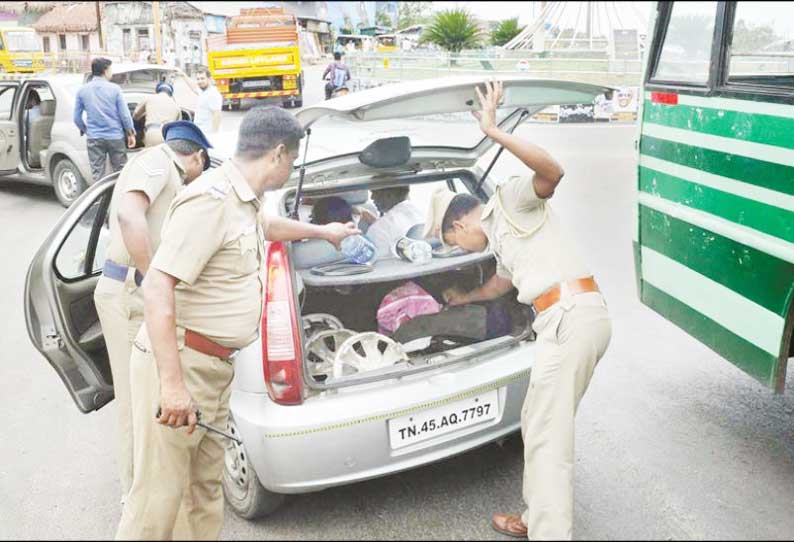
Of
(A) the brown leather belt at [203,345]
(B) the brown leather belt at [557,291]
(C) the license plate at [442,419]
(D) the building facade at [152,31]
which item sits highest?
(D) the building facade at [152,31]

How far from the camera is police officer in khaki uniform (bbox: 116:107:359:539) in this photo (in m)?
2.26

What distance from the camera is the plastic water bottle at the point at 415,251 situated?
11.6 ft

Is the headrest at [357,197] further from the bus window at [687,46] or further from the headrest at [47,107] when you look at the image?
the headrest at [47,107]

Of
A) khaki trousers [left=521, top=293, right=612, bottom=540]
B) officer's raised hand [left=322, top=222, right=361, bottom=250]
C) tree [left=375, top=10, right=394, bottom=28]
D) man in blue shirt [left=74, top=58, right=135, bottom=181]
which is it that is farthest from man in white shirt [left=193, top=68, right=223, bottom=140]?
khaki trousers [left=521, top=293, right=612, bottom=540]

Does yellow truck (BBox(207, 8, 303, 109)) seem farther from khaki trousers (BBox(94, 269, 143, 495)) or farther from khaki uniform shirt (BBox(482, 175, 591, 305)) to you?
khaki uniform shirt (BBox(482, 175, 591, 305))

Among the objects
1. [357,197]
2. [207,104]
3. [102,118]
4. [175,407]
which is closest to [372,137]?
[357,197]

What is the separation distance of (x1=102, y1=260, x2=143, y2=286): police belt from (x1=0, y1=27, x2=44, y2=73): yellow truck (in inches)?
636

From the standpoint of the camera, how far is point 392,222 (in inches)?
154

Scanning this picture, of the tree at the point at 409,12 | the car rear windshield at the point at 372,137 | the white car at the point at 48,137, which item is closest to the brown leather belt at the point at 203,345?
the car rear windshield at the point at 372,137

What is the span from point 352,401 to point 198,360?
645 millimetres

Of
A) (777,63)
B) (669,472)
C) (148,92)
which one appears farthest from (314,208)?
(148,92)

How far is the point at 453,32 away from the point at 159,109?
37.6ft

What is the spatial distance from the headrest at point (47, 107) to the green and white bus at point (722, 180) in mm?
8681

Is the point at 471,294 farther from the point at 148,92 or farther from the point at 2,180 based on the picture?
the point at 2,180
